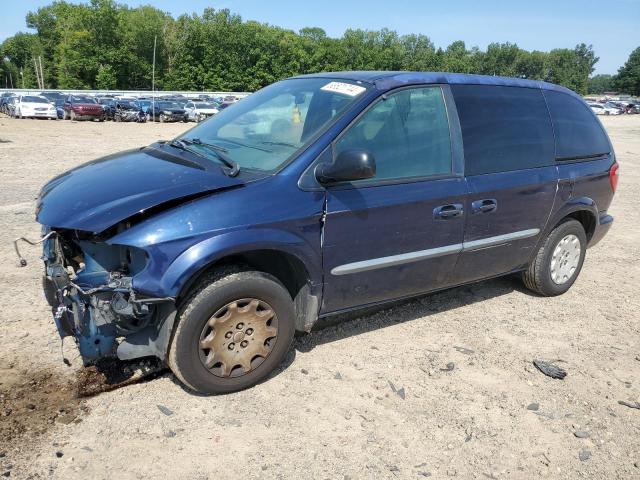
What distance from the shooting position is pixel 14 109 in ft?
105

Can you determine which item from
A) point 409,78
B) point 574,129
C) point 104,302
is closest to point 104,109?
point 574,129

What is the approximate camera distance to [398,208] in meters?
3.62

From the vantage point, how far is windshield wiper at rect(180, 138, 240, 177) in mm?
3258

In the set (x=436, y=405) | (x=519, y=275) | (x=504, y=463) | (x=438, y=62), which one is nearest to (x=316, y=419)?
(x=436, y=405)

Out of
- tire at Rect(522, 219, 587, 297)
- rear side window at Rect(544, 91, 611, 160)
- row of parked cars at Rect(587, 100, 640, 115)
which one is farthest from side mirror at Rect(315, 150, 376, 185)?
row of parked cars at Rect(587, 100, 640, 115)

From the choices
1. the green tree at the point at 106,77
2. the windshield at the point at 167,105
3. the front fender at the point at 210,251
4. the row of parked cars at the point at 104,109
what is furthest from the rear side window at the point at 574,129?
the green tree at the point at 106,77

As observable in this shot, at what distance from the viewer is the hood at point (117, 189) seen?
114 inches

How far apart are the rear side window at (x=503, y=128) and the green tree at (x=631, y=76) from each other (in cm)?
13282

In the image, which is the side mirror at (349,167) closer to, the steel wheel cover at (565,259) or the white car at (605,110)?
the steel wheel cover at (565,259)

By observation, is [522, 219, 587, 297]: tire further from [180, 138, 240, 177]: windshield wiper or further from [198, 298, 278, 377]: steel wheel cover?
[180, 138, 240, 177]: windshield wiper

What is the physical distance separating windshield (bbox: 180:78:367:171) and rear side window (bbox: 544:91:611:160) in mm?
2102

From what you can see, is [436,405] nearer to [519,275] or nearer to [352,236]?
[352,236]

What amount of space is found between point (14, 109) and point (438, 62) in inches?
3502

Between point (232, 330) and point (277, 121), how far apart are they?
1.51 metres
